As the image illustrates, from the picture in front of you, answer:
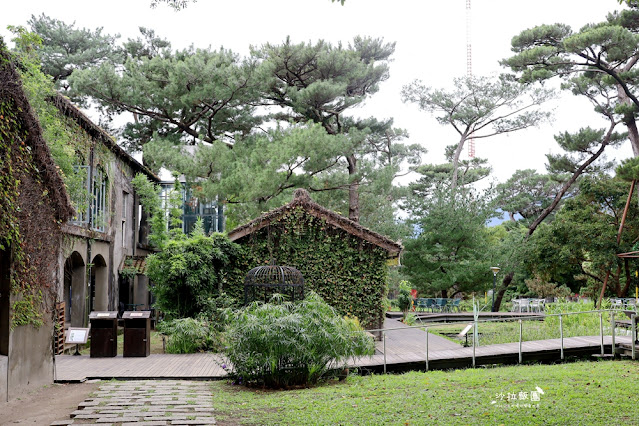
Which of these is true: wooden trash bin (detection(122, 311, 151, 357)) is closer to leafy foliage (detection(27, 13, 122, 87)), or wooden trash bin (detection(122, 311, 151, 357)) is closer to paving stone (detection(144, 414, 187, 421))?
paving stone (detection(144, 414, 187, 421))

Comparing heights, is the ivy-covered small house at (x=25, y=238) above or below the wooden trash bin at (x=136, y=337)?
above

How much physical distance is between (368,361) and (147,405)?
5.50 metres

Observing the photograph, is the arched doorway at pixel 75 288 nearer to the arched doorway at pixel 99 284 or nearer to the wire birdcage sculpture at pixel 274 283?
the arched doorway at pixel 99 284

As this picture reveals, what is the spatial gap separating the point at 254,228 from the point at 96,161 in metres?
5.23

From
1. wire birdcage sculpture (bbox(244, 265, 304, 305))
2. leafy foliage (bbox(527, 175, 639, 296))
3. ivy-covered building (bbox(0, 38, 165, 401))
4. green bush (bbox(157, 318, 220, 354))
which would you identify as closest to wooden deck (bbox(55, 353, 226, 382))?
green bush (bbox(157, 318, 220, 354))

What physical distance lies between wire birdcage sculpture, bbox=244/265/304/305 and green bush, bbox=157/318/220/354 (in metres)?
1.35

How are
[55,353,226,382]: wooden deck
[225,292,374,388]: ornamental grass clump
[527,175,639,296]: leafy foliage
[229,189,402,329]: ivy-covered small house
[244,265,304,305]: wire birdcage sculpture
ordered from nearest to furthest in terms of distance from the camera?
[225,292,374,388]: ornamental grass clump → [55,353,226,382]: wooden deck → [244,265,304,305]: wire birdcage sculpture → [229,189,402,329]: ivy-covered small house → [527,175,639,296]: leafy foliage

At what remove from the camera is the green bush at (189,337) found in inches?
554

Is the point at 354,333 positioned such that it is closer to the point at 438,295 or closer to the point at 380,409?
the point at 380,409

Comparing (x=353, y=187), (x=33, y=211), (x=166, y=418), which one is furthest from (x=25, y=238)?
(x=353, y=187)

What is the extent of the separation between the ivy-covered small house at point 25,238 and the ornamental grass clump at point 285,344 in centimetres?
320

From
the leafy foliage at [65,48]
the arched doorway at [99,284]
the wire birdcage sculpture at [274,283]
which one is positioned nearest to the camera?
the wire birdcage sculpture at [274,283]

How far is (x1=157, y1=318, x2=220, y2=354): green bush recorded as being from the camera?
14078 mm

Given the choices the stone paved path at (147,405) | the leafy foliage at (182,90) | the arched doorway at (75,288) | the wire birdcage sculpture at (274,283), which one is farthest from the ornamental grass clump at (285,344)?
the leafy foliage at (182,90)
